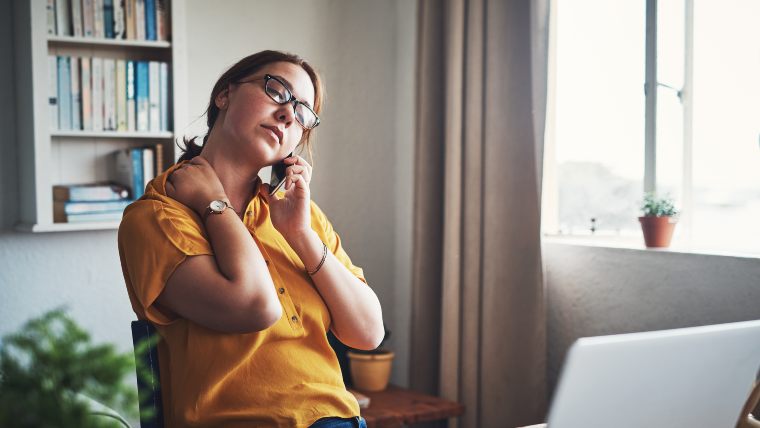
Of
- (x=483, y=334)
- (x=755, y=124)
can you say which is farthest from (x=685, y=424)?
(x=483, y=334)

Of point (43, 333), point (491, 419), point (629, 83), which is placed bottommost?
point (491, 419)

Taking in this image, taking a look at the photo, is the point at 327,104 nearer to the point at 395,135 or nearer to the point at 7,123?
the point at 395,135

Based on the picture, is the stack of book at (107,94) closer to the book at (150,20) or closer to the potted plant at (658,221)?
the book at (150,20)

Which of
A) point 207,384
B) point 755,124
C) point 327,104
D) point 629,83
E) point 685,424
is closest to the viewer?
point 685,424

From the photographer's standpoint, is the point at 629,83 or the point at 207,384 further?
the point at 629,83

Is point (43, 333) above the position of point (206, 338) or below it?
above

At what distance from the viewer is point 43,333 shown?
1.75 feet

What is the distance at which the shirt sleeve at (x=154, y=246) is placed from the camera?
128 cm

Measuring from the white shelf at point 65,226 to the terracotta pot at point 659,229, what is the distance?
69.3 inches

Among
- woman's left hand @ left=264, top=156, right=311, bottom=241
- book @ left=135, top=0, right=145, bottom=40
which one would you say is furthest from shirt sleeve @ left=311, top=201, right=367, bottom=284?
book @ left=135, top=0, right=145, bottom=40

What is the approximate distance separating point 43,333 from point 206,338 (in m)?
0.81

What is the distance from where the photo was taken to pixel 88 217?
245cm

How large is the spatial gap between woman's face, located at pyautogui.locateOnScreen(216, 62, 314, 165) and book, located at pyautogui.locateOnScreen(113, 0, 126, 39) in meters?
1.14

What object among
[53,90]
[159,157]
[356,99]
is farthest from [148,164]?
[356,99]
